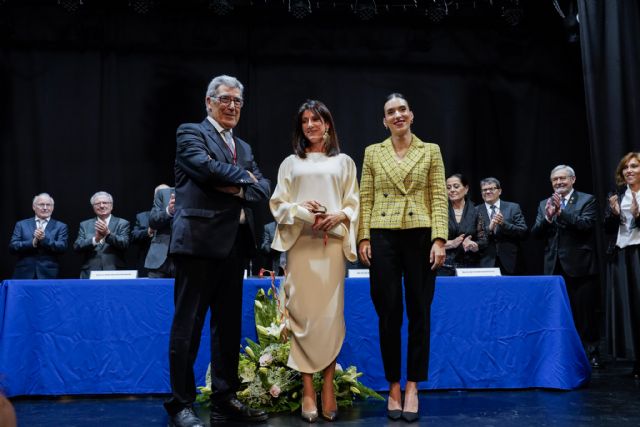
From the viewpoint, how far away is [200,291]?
2893 mm

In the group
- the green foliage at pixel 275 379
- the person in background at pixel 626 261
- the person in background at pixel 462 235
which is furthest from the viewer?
the person in background at pixel 462 235

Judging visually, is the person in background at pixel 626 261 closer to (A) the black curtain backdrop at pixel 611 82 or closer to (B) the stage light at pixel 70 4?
(A) the black curtain backdrop at pixel 611 82

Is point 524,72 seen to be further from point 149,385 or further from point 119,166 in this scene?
point 149,385

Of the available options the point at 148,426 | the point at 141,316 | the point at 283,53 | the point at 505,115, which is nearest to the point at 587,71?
the point at 505,115

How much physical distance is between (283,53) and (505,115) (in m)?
2.86

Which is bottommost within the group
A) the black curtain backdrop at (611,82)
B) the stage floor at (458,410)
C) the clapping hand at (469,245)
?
the stage floor at (458,410)

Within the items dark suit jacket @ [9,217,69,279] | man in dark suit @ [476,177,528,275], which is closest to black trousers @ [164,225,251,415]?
man in dark suit @ [476,177,528,275]

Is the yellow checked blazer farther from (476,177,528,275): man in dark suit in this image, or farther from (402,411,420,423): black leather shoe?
(476,177,528,275): man in dark suit

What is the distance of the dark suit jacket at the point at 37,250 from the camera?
19.5 feet

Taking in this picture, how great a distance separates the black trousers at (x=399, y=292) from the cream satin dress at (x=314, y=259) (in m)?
0.16

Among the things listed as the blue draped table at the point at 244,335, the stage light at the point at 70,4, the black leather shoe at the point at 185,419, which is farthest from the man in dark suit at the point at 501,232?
the stage light at the point at 70,4

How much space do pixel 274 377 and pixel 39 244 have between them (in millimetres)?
3613

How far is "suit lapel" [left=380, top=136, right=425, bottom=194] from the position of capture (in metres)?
3.15

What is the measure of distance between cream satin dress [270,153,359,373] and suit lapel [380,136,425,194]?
208mm
